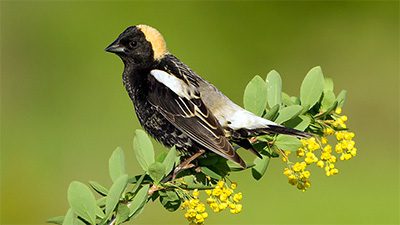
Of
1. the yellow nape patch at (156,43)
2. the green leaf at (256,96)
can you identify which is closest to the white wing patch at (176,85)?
the yellow nape patch at (156,43)

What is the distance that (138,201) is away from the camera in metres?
1.90

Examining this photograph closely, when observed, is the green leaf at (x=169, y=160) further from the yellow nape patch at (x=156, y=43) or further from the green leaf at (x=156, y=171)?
the yellow nape patch at (x=156, y=43)

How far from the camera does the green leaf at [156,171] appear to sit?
199 cm

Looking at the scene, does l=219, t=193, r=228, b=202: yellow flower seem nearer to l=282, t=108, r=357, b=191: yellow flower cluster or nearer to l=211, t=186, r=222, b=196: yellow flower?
l=211, t=186, r=222, b=196: yellow flower

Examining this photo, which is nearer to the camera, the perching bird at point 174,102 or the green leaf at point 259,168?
the green leaf at point 259,168

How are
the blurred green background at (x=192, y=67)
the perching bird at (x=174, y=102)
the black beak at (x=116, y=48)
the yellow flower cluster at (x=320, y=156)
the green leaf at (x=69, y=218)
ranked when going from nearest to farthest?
1. the green leaf at (x=69, y=218)
2. the yellow flower cluster at (x=320, y=156)
3. the perching bird at (x=174, y=102)
4. the black beak at (x=116, y=48)
5. the blurred green background at (x=192, y=67)

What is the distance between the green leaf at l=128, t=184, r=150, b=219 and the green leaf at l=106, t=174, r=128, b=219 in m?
0.05

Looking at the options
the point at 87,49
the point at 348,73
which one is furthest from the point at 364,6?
the point at 87,49

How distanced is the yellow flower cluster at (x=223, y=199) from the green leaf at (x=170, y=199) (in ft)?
0.27

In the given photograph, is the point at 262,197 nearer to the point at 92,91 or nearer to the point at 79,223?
the point at 92,91

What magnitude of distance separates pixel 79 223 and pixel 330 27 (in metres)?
6.10

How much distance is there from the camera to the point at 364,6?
7.84m

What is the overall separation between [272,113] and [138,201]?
50 cm

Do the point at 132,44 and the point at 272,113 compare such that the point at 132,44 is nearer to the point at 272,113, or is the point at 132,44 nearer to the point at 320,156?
the point at 272,113
